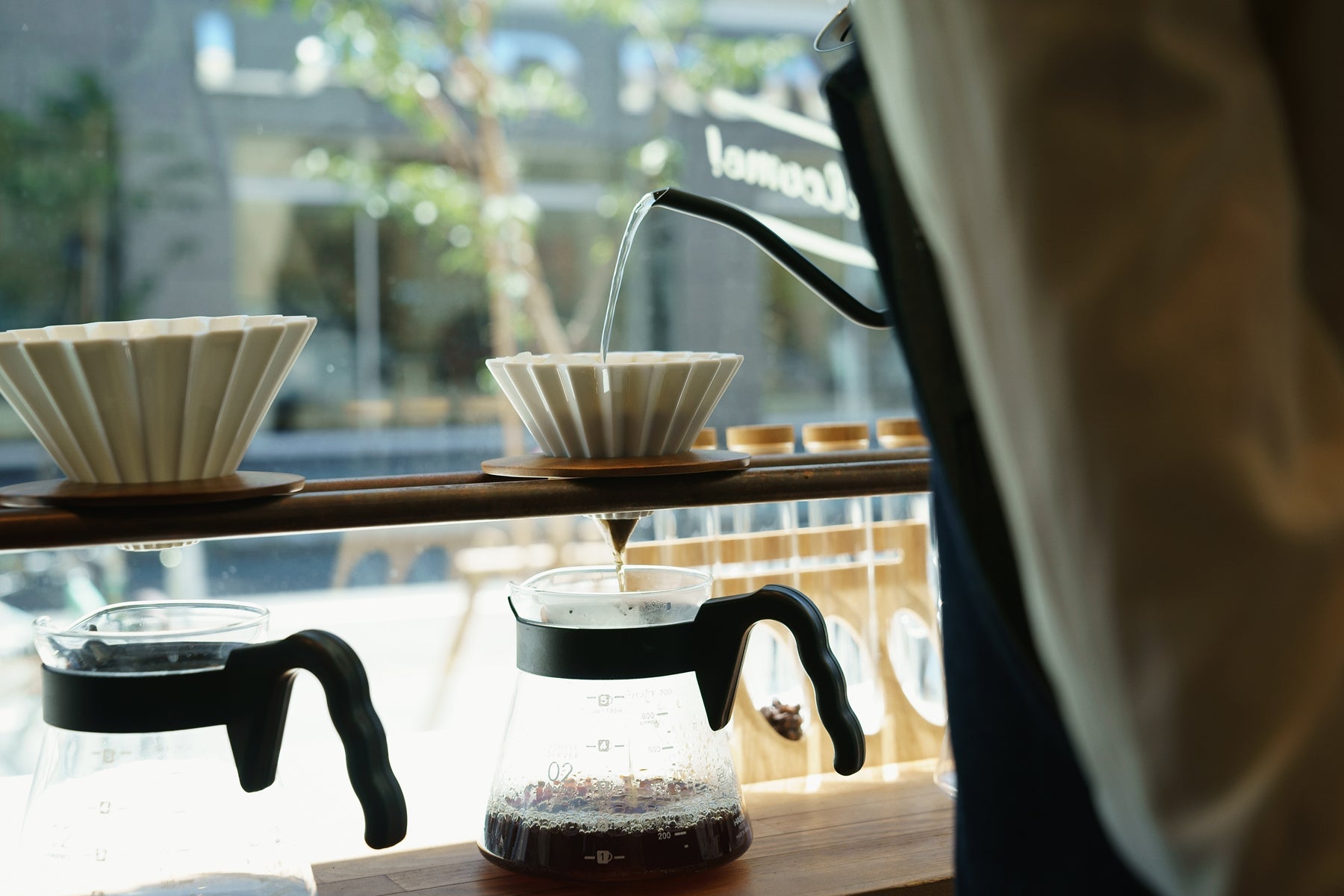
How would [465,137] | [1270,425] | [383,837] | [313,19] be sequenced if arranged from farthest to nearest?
[465,137], [313,19], [383,837], [1270,425]

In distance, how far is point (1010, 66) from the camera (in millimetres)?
275

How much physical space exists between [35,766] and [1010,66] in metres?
0.62

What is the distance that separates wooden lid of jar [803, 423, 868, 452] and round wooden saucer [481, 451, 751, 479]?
0.23 metres

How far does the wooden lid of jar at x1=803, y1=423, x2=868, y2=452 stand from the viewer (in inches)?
36.7

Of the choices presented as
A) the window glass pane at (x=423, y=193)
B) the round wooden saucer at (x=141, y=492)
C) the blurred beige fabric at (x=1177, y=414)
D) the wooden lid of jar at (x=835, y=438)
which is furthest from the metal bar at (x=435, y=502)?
the window glass pane at (x=423, y=193)

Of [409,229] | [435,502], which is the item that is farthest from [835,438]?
[409,229]

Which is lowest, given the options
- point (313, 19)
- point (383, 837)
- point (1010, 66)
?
point (383, 837)

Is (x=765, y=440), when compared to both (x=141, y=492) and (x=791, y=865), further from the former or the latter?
(x=141, y=492)

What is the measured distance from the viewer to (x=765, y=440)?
0.94 metres

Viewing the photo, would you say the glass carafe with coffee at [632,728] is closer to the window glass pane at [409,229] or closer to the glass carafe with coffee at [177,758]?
the glass carafe with coffee at [177,758]

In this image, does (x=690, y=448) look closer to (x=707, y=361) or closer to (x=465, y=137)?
(x=707, y=361)

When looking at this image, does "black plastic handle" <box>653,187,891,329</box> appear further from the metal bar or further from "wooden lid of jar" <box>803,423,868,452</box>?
"wooden lid of jar" <box>803,423,868,452</box>

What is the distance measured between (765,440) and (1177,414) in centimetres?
68

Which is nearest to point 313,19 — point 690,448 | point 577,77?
point 577,77
